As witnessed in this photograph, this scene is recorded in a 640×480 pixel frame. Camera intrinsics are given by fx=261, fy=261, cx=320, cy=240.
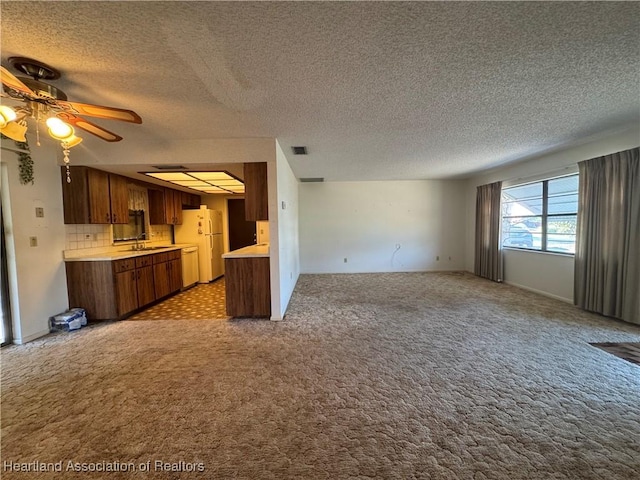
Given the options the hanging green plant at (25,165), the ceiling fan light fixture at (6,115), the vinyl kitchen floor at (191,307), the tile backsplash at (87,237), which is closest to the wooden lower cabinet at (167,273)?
the vinyl kitchen floor at (191,307)

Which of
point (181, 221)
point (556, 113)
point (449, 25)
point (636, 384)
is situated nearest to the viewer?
point (449, 25)

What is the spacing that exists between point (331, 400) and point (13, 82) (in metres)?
2.80

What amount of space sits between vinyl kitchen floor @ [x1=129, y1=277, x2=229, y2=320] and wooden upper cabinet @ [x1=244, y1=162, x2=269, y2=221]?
158 cm

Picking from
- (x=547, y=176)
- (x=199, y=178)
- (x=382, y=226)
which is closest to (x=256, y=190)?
(x=199, y=178)

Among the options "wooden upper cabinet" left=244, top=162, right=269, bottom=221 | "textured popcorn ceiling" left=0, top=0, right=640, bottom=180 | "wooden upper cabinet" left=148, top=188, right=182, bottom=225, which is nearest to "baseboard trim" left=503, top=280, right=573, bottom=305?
"textured popcorn ceiling" left=0, top=0, right=640, bottom=180

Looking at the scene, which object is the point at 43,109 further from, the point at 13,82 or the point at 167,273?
the point at 167,273

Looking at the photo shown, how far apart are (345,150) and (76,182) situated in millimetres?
3773

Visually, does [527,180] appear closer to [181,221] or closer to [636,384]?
[636,384]

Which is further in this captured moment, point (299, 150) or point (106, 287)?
point (299, 150)

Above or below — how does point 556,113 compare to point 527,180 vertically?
above

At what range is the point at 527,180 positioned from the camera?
491 centimetres

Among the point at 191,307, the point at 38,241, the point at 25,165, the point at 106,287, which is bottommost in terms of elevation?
the point at 191,307

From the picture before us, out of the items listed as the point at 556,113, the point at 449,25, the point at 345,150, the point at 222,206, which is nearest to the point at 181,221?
the point at 222,206

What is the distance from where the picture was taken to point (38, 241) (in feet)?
10.5
